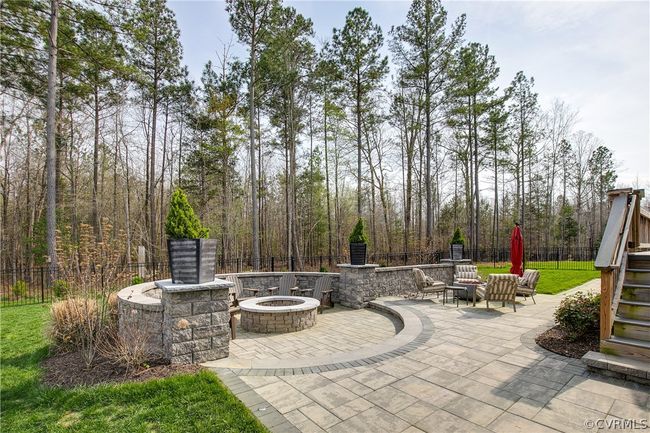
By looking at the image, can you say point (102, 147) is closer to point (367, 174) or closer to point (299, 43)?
point (299, 43)

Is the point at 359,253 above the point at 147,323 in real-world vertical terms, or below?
above

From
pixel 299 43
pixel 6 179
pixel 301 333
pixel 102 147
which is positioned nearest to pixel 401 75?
pixel 299 43

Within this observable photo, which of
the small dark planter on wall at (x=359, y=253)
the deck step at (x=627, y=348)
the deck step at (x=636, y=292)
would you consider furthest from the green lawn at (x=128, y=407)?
the deck step at (x=636, y=292)

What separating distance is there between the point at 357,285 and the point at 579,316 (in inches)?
175

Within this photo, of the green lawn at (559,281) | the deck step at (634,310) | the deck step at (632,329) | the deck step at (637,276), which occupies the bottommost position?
the green lawn at (559,281)

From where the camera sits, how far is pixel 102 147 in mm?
14797

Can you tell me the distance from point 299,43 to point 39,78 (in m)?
10.0

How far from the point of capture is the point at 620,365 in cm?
330

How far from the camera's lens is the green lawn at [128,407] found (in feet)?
8.64

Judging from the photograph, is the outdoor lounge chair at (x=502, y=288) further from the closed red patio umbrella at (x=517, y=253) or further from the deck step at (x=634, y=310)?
the deck step at (x=634, y=310)

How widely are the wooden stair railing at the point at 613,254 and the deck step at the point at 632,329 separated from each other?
0.10 m

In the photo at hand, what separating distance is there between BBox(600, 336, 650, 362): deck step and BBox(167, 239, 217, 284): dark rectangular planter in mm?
4973

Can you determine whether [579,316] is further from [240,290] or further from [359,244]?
[240,290]

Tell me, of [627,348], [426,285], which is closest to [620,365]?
[627,348]
